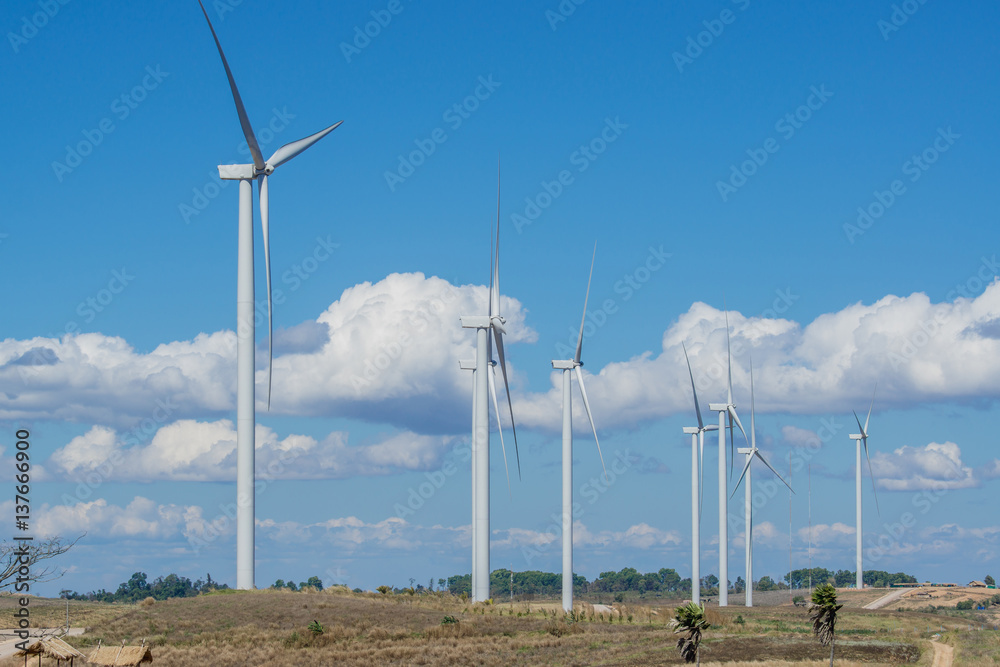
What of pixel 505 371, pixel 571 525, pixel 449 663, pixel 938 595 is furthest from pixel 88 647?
pixel 938 595

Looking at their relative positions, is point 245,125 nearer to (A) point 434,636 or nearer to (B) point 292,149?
(B) point 292,149

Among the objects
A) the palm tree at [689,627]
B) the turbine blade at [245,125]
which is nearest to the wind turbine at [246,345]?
the turbine blade at [245,125]

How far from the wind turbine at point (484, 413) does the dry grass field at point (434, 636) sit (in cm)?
300

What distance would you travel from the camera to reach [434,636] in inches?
2694

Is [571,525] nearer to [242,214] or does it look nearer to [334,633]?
[334,633]

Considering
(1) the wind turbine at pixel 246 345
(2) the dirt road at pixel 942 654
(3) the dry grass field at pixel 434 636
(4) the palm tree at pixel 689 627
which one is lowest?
(2) the dirt road at pixel 942 654

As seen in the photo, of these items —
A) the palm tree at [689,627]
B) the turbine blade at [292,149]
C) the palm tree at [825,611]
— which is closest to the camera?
the palm tree at [689,627]

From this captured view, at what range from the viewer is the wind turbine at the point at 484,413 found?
80.8 metres

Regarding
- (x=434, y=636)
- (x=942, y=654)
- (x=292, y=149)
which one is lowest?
(x=942, y=654)

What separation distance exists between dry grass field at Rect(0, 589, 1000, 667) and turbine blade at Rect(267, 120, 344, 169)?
29.2 metres

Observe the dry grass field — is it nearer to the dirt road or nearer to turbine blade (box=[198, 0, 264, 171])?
the dirt road

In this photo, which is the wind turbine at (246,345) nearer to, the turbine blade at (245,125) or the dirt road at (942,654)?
the turbine blade at (245,125)

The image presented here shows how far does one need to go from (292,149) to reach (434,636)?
33.8 metres

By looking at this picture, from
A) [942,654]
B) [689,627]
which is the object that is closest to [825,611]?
[689,627]
